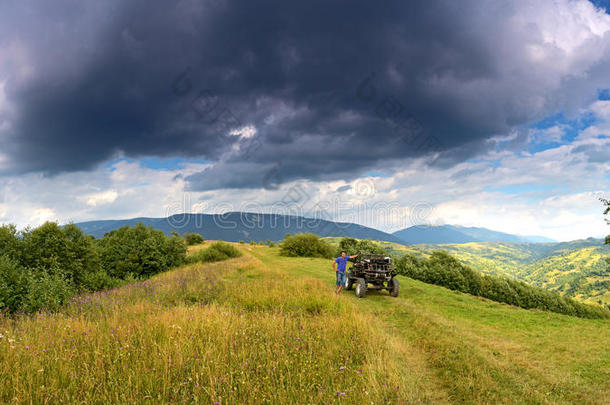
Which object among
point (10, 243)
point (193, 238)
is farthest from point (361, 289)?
point (193, 238)

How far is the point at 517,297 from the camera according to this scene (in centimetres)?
4219

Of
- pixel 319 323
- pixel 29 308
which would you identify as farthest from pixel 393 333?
pixel 29 308

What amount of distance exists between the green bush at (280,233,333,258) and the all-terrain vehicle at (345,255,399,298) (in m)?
35.3

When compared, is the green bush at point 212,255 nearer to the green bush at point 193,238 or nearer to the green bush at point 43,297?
the green bush at point 43,297

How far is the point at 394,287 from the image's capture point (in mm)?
16250

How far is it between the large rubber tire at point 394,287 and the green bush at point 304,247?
35593mm

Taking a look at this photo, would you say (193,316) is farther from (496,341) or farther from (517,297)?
(517,297)

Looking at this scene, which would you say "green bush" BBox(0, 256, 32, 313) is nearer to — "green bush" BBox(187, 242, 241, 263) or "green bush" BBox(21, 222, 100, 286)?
"green bush" BBox(21, 222, 100, 286)

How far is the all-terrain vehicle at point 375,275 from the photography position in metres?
15.9

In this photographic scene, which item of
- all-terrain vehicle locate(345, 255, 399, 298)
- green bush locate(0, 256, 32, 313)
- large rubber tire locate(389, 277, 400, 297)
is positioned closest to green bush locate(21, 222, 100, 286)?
green bush locate(0, 256, 32, 313)

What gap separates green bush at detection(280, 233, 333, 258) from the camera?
51.8 meters

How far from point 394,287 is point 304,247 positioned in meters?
36.6

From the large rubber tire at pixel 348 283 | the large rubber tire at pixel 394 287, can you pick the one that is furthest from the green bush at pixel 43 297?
the large rubber tire at pixel 394 287

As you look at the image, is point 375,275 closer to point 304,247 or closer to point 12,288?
point 12,288
